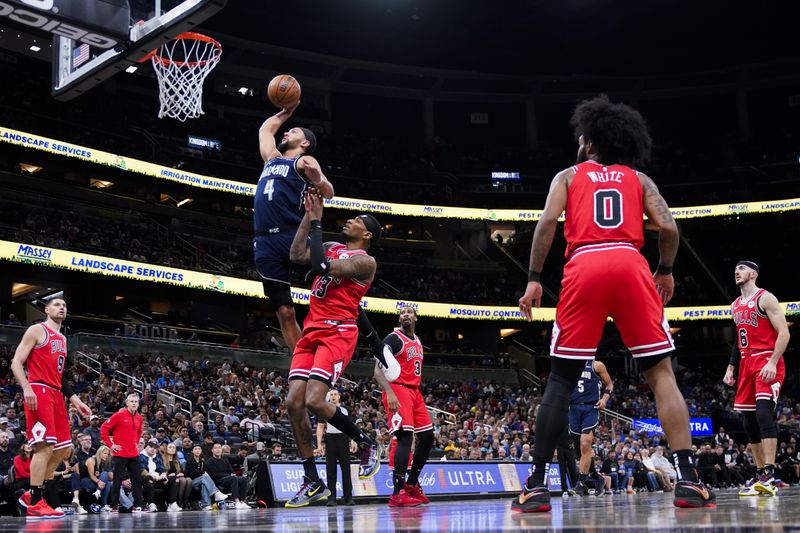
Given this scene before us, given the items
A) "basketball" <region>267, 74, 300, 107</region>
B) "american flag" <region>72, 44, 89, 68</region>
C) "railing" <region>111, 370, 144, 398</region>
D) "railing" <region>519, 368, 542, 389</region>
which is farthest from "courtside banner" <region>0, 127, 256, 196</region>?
"basketball" <region>267, 74, 300, 107</region>

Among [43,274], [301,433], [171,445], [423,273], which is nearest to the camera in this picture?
[301,433]

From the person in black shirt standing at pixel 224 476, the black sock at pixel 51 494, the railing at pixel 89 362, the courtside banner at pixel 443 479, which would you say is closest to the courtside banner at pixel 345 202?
the railing at pixel 89 362

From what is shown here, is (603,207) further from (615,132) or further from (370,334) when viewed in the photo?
(370,334)

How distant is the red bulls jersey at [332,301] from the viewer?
734 cm

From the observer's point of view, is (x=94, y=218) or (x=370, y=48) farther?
(x=370, y=48)

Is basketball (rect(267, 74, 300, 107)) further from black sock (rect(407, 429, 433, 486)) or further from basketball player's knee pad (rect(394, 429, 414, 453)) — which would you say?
black sock (rect(407, 429, 433, 486))

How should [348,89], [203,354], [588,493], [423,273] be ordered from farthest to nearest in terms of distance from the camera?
[348,89] < [423,273] < [203,354] < [588,493]

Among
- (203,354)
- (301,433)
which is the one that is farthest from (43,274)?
(301,433)

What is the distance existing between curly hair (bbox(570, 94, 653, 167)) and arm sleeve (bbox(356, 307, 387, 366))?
2908mm

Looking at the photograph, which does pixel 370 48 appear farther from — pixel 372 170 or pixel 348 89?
pixel 372 170

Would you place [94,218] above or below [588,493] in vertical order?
above

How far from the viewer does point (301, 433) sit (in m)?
7.25

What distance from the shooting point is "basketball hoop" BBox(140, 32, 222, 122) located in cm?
2202

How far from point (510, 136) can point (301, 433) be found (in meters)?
43.5
